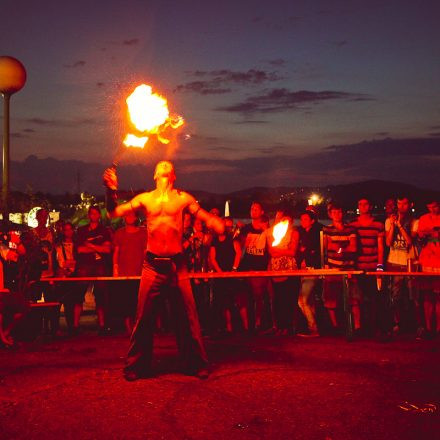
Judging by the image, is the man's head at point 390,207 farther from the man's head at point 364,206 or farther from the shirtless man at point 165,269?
the shirtless man at point 165,269

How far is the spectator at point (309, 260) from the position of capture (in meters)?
9.82

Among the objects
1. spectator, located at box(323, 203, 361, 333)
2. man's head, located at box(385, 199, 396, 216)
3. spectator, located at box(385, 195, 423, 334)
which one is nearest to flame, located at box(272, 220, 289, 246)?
spectator, located at box(323, 203, 361, 333)

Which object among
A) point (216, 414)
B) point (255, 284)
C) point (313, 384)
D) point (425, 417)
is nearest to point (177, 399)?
point (216, 414)

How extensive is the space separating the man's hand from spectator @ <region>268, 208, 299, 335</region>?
3597 millimetres

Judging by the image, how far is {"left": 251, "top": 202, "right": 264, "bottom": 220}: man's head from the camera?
408 inches

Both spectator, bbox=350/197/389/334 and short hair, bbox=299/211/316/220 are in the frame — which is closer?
spectator, bbox=350/197/389/334

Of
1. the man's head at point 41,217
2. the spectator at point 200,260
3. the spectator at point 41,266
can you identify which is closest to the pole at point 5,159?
the man's head at point 41,217

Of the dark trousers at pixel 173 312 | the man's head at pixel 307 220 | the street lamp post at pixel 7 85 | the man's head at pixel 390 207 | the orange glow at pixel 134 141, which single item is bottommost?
the dark trousers at pixel 173 312

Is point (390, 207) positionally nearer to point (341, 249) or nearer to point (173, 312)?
point (341, 249)

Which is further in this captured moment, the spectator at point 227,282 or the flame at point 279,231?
the spectator at point 227,282

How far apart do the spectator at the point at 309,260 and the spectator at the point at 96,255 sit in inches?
122

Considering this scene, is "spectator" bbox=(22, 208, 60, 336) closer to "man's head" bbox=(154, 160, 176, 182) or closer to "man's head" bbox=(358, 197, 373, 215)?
"man's head" bbox=(154, 160, 176, 182)

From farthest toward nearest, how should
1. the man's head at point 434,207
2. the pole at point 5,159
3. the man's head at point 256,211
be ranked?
the pole at point 5,159 < the man's head at point 256,211 < the man's head at point 434,207

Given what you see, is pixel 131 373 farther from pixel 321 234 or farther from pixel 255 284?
pixel 321 234
